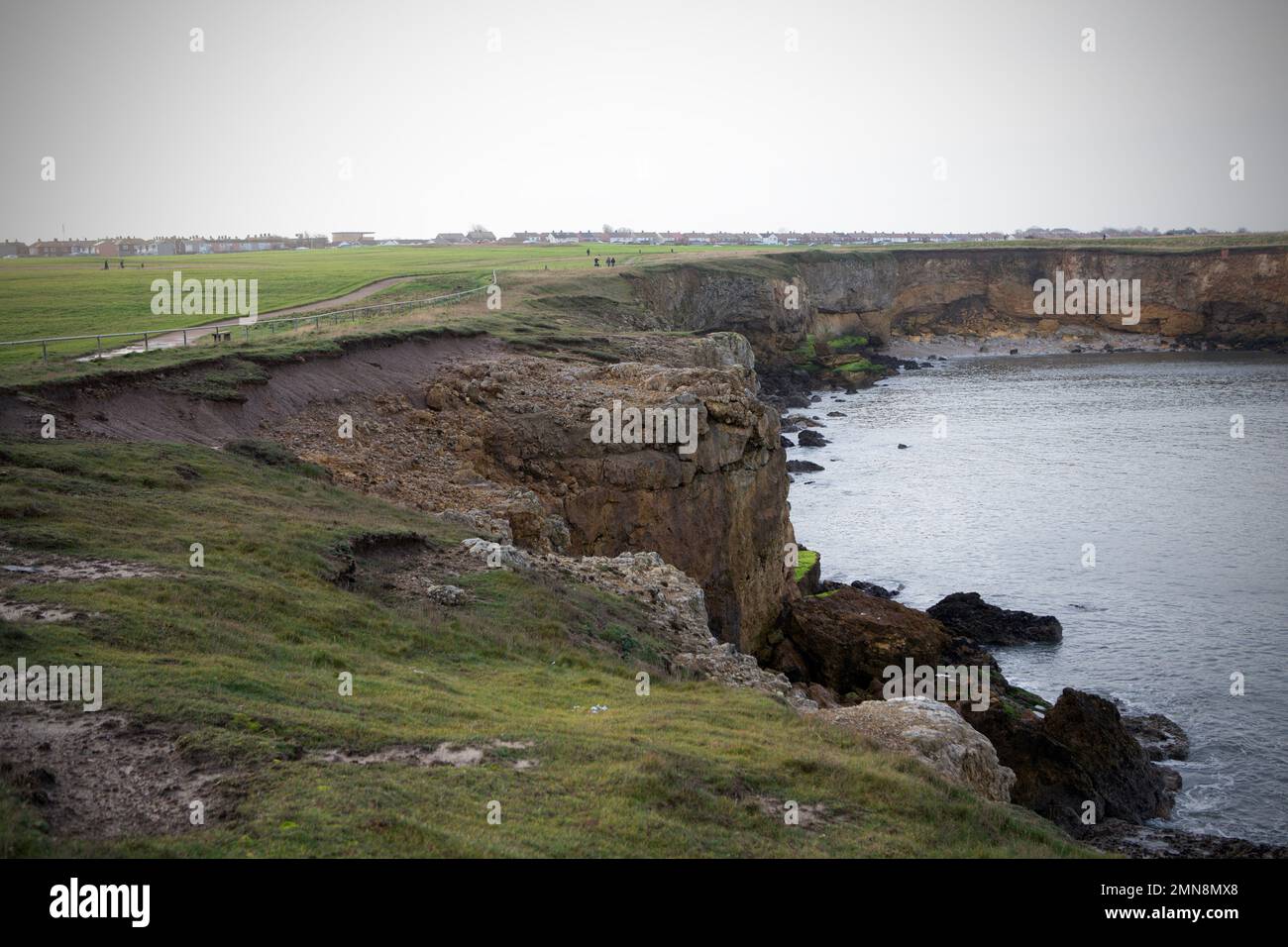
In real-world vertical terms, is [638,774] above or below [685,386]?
below

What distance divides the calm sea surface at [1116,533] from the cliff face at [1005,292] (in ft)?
59.8

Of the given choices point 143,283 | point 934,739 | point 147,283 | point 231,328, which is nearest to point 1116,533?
point 934,739

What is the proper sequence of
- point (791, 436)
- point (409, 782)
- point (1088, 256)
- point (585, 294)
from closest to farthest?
point (409, 782) → point (585, 294) → point (791, 436) → point (1088, 256)

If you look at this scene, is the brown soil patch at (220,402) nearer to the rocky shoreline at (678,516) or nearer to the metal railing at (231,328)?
the rocky shoreline at (678,516)

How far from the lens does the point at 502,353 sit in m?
37.9

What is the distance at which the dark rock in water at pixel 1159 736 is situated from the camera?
2698 cm

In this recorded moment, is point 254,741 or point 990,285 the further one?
point 990,285

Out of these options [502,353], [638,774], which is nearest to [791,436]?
[502,353]

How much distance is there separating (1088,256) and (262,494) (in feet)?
374

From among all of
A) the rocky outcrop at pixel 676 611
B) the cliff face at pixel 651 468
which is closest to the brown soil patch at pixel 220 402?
the cliff face at pixel 651 468

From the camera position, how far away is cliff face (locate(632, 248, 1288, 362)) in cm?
10369
